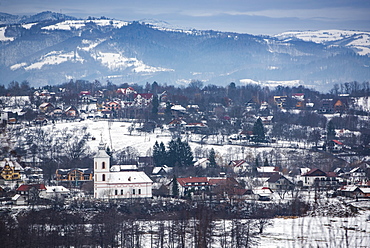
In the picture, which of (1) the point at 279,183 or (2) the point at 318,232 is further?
(1) the point at 279,183

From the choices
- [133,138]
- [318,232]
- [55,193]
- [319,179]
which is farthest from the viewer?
[133,138]

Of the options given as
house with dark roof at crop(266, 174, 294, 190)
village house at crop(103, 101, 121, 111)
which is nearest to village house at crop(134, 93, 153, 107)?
village house at crop(103, 101, 121, 111)

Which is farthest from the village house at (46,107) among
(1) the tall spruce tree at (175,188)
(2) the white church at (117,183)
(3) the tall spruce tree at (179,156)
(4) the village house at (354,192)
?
(4) the village house at (354,192)

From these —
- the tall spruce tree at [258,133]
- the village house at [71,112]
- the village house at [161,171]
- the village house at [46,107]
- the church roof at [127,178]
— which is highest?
the village house at [46,107]

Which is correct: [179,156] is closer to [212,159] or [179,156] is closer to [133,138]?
[212,159]

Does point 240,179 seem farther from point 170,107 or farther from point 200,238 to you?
point 170,107

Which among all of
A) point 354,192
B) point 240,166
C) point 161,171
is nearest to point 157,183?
point 161,171

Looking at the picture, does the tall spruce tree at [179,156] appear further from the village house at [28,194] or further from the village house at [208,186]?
the village house at [28,194]

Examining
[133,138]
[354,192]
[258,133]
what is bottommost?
[354,192]
